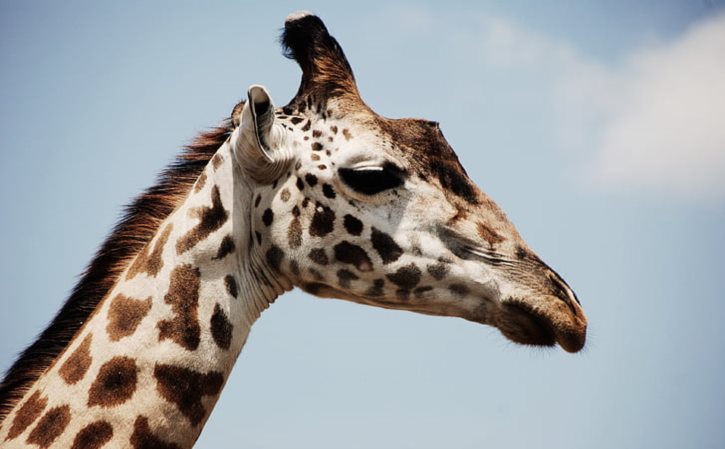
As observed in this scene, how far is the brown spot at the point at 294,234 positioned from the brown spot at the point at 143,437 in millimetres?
1351

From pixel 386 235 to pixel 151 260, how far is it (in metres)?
1.46

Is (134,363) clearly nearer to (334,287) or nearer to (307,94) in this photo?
(334,287)

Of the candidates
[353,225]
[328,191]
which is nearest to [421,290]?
[353,225]

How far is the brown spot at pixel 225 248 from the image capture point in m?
4.88

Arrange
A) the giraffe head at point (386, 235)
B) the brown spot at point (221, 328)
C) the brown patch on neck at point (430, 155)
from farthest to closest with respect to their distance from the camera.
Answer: the brown patch on neck at point (430, 155)
the giraffe head at point (386, 235)
the brown spot at point (221, 328)

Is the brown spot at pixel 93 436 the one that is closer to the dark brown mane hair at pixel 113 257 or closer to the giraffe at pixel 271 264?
the giraffe at pixel 271 264

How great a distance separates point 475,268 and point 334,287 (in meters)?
0.90

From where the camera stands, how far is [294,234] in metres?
4.98

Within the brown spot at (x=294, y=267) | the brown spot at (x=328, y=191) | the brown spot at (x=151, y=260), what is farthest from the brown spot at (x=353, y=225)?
the brown spot at (x=151, y=260)

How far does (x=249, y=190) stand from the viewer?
5.11m

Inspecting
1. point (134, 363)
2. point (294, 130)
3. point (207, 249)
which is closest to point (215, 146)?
point (294, 130)

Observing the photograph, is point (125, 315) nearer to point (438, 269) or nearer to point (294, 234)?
point (294, 234)

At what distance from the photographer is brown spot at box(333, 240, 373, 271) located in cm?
498

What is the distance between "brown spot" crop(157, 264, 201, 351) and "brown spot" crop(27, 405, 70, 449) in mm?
657
